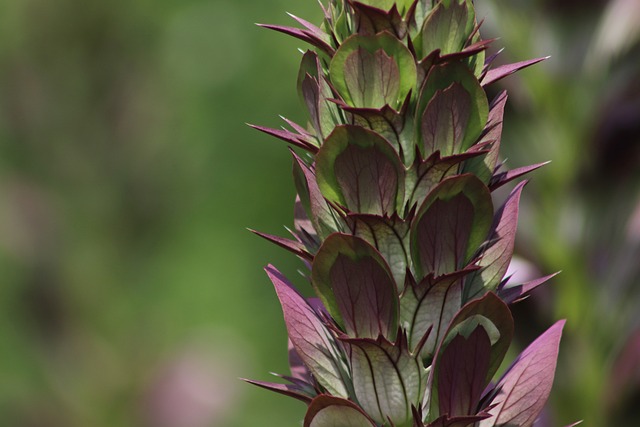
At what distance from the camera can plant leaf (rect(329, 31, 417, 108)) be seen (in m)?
0.61

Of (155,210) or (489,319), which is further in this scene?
(155,210)

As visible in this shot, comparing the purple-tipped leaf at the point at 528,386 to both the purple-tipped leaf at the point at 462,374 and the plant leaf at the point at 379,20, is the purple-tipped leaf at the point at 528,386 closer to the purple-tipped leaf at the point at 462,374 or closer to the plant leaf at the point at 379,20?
the purple-tipped leaf at the point at 462,374

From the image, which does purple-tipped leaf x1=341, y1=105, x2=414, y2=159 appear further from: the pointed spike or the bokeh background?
the bokeh background

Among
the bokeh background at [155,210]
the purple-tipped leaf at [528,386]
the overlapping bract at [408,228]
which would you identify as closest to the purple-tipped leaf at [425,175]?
the overlapping bract at [408,228]

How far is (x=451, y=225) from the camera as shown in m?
0.61

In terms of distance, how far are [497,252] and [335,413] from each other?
13 cm

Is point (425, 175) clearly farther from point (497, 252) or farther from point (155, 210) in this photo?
point (155, 210)

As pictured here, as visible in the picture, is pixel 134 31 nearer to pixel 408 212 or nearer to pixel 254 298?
pixel 408 212

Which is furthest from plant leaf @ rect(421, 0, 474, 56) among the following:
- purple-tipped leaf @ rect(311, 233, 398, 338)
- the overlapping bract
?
purple-tipped leaf @ rect(311, 233, 398, 338)

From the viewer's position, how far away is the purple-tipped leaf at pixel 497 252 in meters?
0.63

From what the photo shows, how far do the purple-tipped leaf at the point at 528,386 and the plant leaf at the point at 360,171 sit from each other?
0.39 ft

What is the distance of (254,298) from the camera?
164 inches

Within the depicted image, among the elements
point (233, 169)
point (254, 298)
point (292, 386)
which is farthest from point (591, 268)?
point (233, 169)

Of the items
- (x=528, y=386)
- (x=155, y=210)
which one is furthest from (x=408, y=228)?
(x=155, y=210)
